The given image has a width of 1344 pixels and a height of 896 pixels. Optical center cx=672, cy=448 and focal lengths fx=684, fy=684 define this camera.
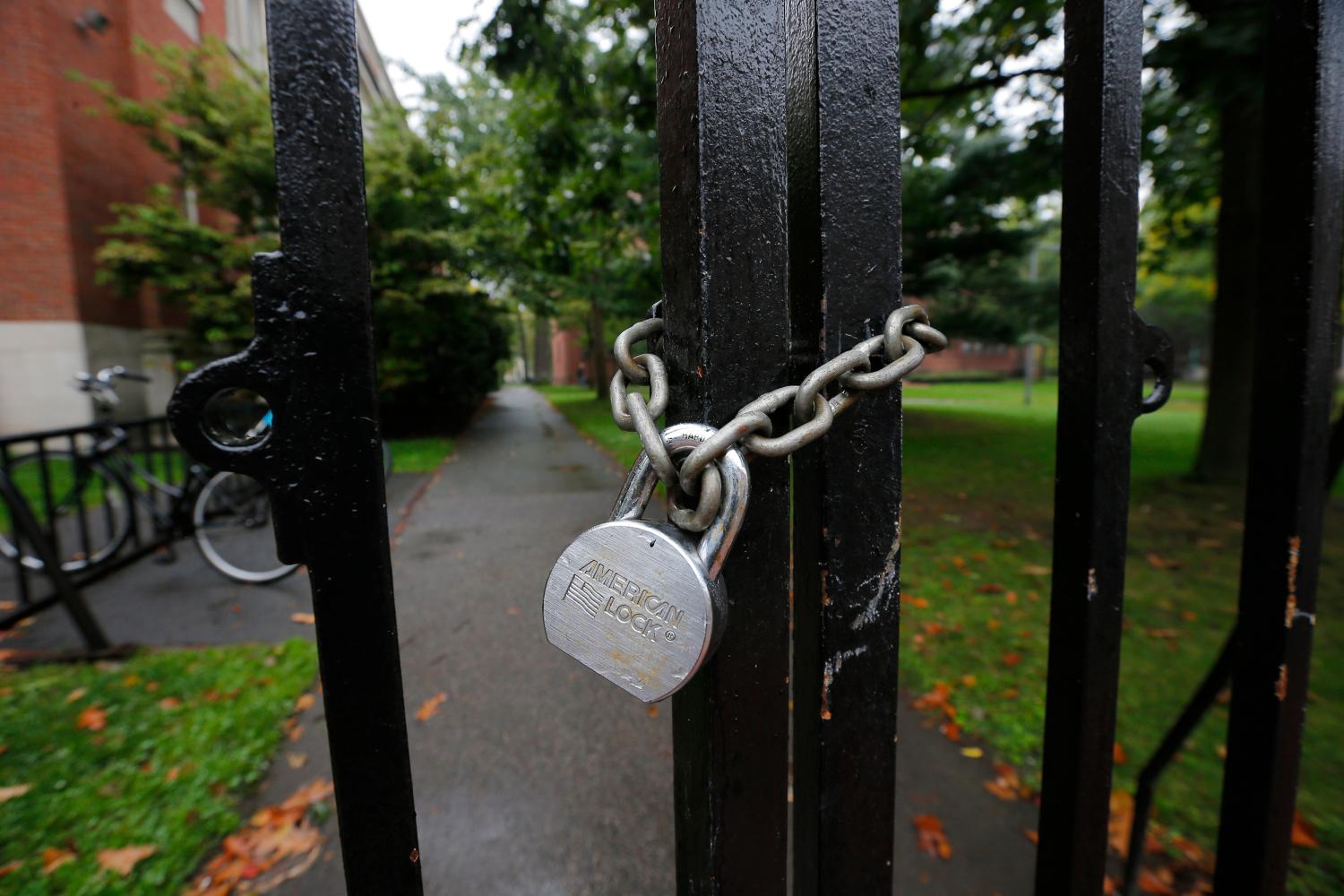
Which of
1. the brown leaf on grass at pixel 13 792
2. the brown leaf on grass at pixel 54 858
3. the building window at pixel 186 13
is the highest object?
the building window at pixel 186 13

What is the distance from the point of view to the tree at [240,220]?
35.4ft

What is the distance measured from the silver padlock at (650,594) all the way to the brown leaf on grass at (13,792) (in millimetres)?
3144

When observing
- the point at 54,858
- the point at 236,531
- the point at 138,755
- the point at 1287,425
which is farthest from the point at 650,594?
the point at 236,531

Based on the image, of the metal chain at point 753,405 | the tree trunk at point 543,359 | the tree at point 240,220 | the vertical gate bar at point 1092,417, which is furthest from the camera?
the tree trunk at point 543,359

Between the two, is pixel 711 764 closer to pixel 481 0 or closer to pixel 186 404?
pixel 186 404

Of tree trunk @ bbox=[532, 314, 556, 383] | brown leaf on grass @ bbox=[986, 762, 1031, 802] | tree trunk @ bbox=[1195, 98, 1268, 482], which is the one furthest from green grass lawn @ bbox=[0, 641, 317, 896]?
tree trunk @ bbox=[532, 314, 556, 383]

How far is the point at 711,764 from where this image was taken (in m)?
0.72

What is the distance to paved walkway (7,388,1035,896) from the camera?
2225 millimetres

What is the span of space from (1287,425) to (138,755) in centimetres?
375

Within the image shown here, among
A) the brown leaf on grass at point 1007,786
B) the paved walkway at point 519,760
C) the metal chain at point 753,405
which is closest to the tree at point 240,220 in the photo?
Answer: the paved walkway at point 519,760

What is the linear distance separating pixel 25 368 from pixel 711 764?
1554 centimetres

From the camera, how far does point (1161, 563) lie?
17.5 feet

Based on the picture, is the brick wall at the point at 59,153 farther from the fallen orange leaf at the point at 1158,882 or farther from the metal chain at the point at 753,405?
the fallen orange leaf at the point at 1158,882

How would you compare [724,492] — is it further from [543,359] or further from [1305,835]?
[543,359]
